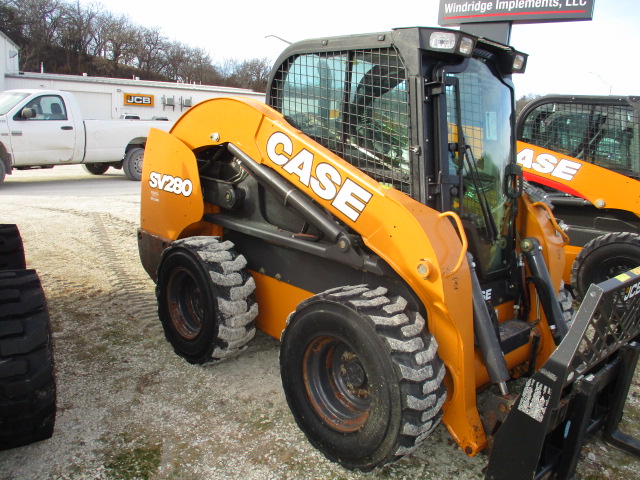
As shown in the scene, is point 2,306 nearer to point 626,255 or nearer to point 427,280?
point 427,280

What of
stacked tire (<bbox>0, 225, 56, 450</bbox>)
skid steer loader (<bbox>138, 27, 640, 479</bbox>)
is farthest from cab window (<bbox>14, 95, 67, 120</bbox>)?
stacked tire (<bbox>0, 225, 56, 450</bbox>)

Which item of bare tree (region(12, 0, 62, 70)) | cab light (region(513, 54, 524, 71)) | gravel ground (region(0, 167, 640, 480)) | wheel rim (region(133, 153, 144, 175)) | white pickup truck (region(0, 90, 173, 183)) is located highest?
bare tree (region(12, 0, 62, 70))

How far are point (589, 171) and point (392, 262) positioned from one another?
347 centimetres

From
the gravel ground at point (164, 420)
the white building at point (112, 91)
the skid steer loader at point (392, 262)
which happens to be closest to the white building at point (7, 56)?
the white building at point (112, 91)

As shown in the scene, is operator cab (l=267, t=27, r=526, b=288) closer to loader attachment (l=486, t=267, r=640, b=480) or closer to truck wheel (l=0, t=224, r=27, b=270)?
loader attachment (l=486, t=267, r=640, b=480)

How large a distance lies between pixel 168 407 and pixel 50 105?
33.5 ft

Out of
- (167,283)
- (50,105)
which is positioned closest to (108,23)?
(50,105)

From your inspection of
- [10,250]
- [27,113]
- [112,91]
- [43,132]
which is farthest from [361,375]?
[112,91]

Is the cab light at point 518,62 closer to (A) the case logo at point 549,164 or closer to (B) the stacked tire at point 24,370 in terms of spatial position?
(A) the case logo at point 549,164

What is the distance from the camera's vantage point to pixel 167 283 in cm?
391

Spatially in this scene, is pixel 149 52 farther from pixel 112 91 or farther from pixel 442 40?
pixel 442 40

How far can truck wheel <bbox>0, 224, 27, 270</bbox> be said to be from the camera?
3.84 meters

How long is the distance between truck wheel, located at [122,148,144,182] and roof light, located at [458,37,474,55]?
11629 mm

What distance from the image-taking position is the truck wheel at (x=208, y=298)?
345 cm
